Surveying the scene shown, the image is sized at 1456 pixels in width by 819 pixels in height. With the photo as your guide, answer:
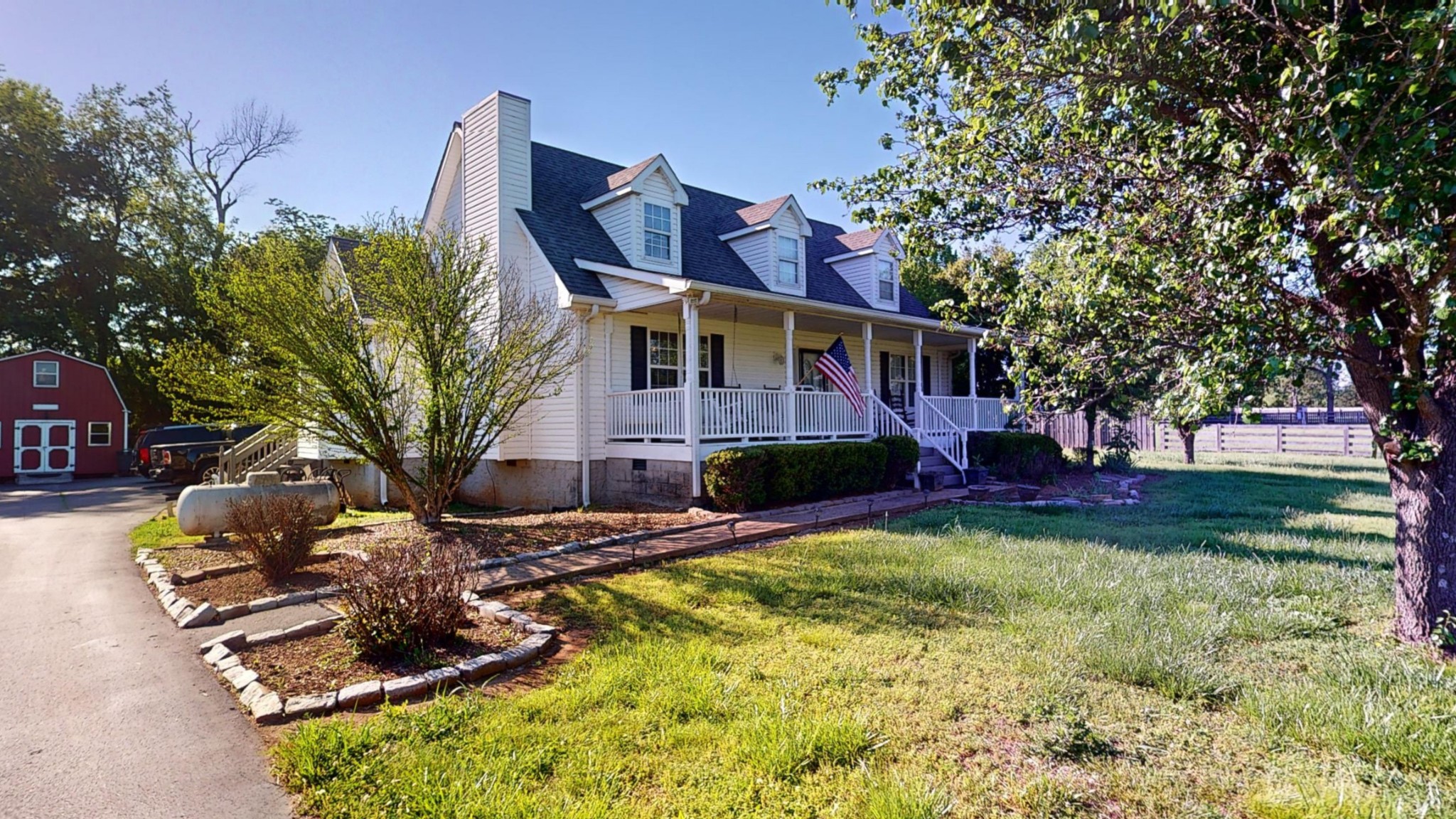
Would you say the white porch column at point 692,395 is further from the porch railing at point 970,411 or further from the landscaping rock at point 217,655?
the landscaping rock at point 217,655

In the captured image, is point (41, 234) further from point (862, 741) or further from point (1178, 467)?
point (1178, 467)

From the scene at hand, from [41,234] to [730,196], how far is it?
94.0ft

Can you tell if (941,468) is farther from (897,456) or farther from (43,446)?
(43,446)

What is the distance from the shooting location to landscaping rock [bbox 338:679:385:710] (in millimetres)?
4008

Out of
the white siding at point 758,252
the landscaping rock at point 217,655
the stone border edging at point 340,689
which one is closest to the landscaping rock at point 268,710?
the stone border edging at point 340,689

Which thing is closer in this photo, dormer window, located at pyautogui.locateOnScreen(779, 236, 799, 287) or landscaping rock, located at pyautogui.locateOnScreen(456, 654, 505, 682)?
landscaping rock, located at pyautogui.locateOnScreen(456, 654, 505, 682)

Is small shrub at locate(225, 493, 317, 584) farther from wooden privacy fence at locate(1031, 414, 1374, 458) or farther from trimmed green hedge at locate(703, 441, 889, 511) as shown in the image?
wooden privacy fence at locate(1031, 414, 1374, 458)

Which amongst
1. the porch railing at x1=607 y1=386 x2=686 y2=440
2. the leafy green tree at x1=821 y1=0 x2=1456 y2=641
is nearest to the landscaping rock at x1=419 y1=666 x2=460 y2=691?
the leafy green tree at x1=821 y1=0 x2=1456 y2=641

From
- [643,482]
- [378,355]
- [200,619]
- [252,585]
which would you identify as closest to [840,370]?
[643,482]

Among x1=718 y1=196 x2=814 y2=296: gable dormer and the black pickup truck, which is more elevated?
x1=718 y1=196 x2=814 y2=296: gable dormer

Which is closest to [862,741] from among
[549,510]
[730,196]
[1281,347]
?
[1281,347]

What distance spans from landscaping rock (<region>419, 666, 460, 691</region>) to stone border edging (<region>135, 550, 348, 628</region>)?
2613mm

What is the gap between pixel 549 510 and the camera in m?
12.4

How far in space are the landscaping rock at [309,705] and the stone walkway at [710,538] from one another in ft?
6.45
